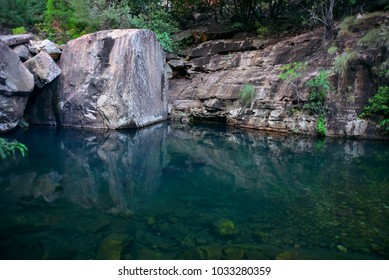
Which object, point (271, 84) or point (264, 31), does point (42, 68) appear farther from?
point (264, 31)

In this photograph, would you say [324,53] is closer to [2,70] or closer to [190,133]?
[190,133]

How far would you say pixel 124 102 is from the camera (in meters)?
10.0

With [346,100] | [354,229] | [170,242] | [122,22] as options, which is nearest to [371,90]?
[346,100]

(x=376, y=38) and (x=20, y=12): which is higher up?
(x=20, y=12)

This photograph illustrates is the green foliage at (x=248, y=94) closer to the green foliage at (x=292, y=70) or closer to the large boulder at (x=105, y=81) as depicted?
the green foliage at (x=292, y=70)

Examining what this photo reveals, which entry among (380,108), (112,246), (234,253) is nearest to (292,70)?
(380,108)

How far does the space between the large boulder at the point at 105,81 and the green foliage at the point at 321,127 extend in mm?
5840

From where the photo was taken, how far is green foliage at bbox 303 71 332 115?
9273 mm

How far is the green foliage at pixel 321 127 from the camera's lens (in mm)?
9109

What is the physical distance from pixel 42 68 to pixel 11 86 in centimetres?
157

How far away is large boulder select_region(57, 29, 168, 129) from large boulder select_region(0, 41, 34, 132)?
1.51 m

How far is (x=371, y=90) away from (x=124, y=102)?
7.50m

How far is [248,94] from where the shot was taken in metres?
10.8

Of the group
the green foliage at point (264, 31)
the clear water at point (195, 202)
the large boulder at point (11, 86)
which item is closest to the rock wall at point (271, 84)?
the green foliage at point (264, 31)
